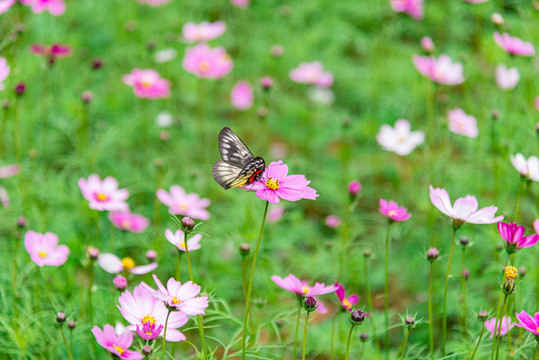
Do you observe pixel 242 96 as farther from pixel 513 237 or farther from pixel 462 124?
pixel 513 237

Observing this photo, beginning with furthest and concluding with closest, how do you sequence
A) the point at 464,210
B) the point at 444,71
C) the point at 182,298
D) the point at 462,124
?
the point at 444,71
the point at 462,124
the point at 464,210
the point at 182,298

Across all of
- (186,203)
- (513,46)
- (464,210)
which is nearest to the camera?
(464,210)

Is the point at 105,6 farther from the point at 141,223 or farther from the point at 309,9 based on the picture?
the point at 141,223

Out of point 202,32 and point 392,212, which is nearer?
point 392,212

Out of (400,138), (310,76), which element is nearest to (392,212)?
(400,138)

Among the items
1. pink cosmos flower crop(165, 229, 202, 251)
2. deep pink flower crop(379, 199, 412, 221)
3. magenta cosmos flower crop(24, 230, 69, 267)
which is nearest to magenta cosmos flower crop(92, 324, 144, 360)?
pink cosmos flower crop(165, 229, 202, 251)

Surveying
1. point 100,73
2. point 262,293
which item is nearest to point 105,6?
point 100,73

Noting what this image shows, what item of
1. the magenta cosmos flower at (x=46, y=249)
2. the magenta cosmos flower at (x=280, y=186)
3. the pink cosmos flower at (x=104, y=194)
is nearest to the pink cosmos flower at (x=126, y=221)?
the pink cosmos flower at (x=104, y=194)
